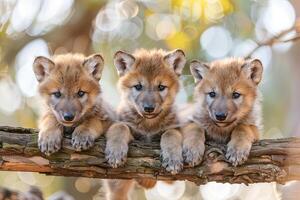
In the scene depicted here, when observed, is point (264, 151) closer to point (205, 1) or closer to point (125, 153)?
point (125, 153)

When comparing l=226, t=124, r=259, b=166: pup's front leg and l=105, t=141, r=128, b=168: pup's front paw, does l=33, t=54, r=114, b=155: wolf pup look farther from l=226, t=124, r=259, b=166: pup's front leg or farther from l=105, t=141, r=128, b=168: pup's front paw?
l=226, t=124, r=259, b=166: pup's front leg

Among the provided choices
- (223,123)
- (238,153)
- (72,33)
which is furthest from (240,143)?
(72,33)

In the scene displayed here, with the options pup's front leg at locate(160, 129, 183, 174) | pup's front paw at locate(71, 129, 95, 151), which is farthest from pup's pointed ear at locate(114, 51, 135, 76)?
pup's front paw at locate(71, 129, 95, 151)

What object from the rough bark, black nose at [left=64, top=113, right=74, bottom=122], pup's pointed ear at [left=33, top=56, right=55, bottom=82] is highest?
pup's pointed ear at [left=33, top=56, right=55, bottom=82]

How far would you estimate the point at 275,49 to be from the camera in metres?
9.61

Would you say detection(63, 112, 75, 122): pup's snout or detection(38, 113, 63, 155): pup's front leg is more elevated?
detection(63, 112, 75, 122): pup's snout

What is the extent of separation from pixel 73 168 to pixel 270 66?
4.70 metres

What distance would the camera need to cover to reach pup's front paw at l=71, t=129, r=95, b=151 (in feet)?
20.0

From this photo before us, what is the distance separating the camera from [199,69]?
7227 mm

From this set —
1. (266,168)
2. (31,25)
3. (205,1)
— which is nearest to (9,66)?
(31,25)

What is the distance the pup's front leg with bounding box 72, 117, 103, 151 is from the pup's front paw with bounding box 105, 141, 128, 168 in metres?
0.19

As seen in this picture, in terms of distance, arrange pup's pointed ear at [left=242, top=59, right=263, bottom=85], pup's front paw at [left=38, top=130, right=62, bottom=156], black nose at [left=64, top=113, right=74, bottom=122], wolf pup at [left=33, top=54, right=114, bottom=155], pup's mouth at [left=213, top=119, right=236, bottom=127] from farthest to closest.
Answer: pup's pointed ear at [left=242, top=59, right=263, bottom=85], pup's mouth at [left=213, top=119, right=236, bottom=127], black nose at [left=64, top=113, right=74, bottom=122], wolf pup at [left=33, top=54, right=114, bottom=155], pup's front paw at [left=38, top=130, right=62, bottom=156]

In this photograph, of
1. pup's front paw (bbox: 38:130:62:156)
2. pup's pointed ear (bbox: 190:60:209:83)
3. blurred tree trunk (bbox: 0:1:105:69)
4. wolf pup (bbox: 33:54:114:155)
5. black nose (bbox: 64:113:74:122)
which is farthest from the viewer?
blurred tree trunk (bbox: 0:1:105:69)

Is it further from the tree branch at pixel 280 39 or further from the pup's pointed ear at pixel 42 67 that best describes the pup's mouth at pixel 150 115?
the tree branch at pixel 280 39
